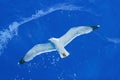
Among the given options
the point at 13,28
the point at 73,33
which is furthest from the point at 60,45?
the point at 13,28

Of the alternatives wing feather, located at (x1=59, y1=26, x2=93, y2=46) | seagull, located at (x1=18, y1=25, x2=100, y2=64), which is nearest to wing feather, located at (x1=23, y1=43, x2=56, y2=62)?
seagull, located at (x1=18, y1=25, x2=100, y2=64)

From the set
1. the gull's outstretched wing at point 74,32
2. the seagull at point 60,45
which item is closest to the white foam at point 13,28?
the seagull at point 60,45

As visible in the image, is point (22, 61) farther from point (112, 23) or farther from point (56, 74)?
point (112, 23)

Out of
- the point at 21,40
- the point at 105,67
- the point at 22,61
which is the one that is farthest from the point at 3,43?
the point at 105,67

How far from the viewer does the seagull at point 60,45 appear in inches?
251

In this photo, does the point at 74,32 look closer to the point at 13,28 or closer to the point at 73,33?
the point at 73,33

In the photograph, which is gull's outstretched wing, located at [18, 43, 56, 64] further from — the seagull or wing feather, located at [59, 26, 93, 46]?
wing feather, located at [59, 26, 93, 46]

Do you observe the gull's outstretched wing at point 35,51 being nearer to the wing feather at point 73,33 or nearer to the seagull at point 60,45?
the seagull at point 60,45

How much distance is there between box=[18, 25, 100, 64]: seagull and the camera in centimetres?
638

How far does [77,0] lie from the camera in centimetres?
724

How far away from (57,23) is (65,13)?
180mm

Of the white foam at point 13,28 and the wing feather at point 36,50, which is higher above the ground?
the white foam at point 13,28

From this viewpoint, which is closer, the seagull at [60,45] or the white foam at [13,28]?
the seagull at [60,45]

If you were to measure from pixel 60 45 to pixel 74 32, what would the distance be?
216mm
